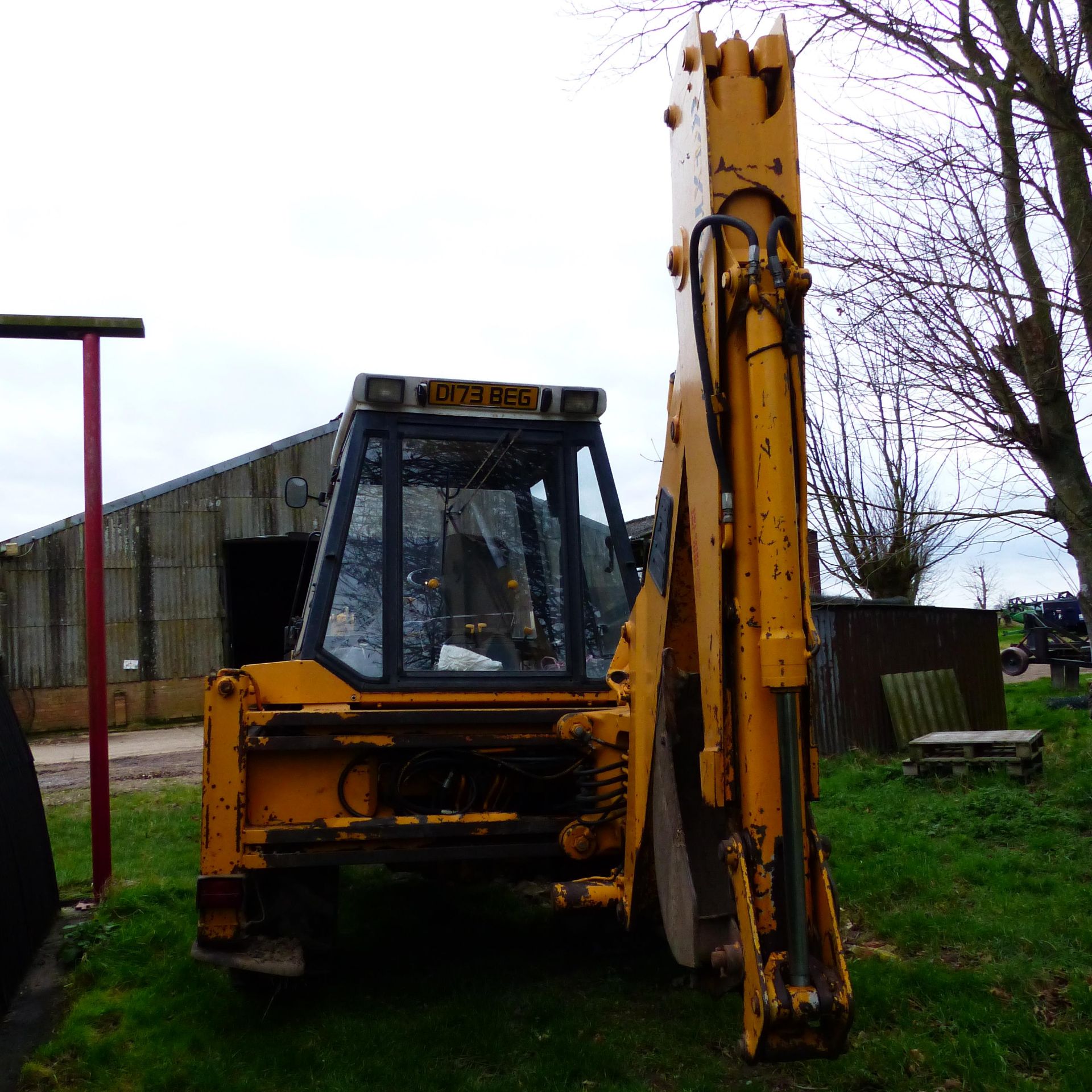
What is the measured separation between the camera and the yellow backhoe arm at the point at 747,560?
2543 millimetres

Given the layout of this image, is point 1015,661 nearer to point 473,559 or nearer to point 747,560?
point 473,559

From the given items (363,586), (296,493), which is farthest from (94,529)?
(363,586)

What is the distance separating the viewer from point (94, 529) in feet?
22.2

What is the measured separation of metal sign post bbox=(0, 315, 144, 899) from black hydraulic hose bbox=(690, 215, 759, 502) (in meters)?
4.94

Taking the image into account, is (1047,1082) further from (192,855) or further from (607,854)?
(192,855)

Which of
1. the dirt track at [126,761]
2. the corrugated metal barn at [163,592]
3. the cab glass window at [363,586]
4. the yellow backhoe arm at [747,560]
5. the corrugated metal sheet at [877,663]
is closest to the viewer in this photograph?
the yellow backhoe arm at [747,560]

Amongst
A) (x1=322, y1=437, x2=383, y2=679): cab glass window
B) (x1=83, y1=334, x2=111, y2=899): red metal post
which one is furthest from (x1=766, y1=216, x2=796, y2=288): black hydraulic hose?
(x1=83, y1=334, x2=111, y2=899): red metal post

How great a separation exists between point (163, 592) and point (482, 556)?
55.0 ft

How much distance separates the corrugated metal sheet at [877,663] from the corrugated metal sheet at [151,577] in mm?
11535

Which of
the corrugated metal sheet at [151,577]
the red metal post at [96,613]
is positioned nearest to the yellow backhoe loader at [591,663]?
the red metal post at [96,613]

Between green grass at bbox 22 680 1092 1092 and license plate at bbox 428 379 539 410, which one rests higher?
license plate at bbox 428 379 539 410

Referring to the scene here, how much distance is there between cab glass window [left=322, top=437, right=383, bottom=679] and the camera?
14.7 ft

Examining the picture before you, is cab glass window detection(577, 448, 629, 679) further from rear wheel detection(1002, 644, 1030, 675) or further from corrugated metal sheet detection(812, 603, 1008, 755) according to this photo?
rear wheel detection(1002, 644, 1030, 675)

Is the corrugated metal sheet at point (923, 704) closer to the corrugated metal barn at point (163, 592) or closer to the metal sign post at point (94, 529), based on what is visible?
the metal sign post at point (94, 529)
